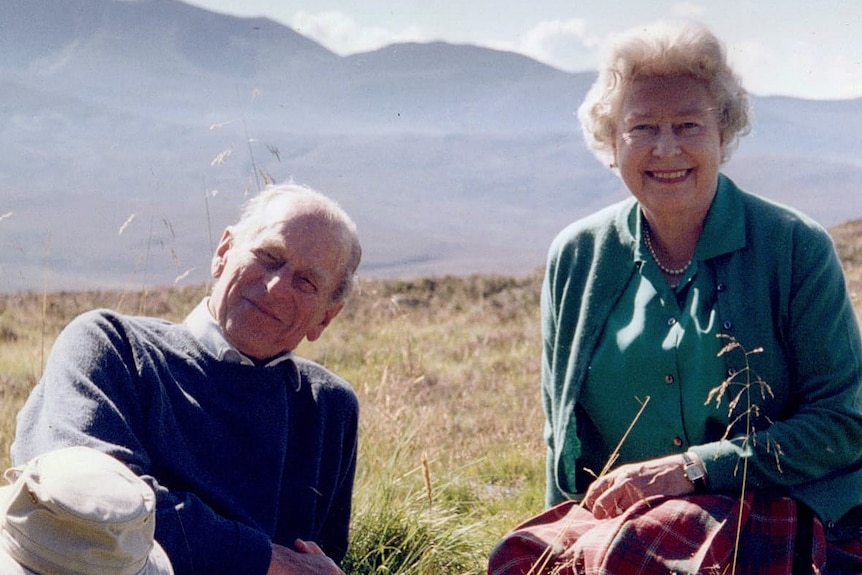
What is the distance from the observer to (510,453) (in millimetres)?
5379

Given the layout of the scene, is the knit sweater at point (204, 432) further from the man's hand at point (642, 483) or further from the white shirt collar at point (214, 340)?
the man's hand at point (642, 483)

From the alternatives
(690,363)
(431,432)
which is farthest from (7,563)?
(431,432)

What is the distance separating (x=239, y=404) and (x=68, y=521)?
1.16 meters

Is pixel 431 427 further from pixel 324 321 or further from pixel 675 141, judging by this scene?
pixel 675 141

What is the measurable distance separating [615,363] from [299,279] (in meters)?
1.02

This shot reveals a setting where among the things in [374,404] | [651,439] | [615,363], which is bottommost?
[374,404]

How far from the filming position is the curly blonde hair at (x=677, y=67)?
3070 millimetres

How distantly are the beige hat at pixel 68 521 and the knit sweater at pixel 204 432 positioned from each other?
71 cm

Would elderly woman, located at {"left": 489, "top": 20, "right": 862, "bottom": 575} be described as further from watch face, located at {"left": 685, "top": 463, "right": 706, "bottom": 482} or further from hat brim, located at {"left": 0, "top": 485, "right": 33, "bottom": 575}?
hat brim, located at {"left": 0, "top": 485, "right": 33, "bottom": 575}

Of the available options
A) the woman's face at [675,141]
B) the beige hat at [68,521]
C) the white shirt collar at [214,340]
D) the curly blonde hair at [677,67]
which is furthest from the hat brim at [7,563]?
the curly blonde hair at [677,67]

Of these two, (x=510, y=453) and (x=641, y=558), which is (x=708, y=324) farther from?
(x=510, y=453)

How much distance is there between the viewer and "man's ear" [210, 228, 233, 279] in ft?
9.92

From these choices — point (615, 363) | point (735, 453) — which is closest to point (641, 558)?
point (735, 453)

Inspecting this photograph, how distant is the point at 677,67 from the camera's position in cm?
309
